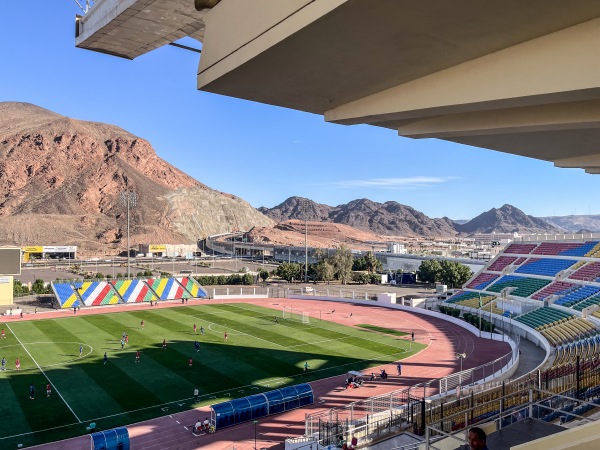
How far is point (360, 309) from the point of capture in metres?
58.2

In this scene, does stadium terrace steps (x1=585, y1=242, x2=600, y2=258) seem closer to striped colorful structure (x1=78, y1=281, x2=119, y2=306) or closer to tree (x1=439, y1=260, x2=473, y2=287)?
tree (x1=439, y1=260, x2=473, y2=287)

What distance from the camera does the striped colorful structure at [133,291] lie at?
6099 centimetres

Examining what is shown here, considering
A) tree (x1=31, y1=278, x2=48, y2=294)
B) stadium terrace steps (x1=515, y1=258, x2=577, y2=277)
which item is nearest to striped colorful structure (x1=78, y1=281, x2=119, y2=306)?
tree (x1=31, y1=278, x2=48, y2=294)

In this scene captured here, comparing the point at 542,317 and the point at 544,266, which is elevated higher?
the point at 544,266

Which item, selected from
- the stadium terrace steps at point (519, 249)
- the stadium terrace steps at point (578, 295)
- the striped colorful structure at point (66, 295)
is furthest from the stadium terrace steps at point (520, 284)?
the striped colorful structure at point (66, 295)

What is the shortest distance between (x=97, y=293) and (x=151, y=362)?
96.4 ft

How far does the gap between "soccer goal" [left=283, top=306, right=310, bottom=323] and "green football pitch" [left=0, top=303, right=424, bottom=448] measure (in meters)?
0.34

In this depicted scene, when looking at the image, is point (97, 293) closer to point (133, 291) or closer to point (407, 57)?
point (133, 291)

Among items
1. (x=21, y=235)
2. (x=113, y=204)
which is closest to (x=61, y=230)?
(x=21, y=235)

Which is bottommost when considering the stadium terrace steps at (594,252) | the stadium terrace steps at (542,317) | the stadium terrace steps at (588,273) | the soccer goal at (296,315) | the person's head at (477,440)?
the soccer goal at (296,315)

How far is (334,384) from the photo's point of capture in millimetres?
31094

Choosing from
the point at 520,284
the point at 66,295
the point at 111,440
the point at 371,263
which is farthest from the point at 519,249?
the point at 66,295

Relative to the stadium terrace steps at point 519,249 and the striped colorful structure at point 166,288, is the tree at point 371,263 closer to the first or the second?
the stadium terrace steps at point 519,249

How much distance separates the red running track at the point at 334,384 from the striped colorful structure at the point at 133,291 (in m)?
2.30
